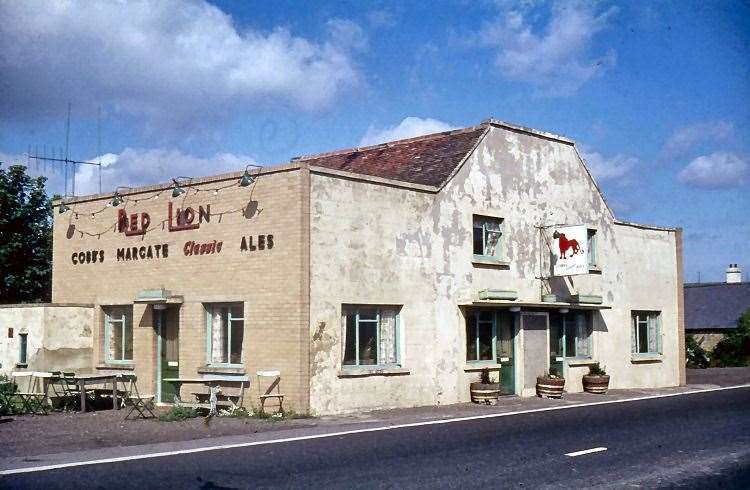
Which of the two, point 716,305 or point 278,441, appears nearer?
point 278,441

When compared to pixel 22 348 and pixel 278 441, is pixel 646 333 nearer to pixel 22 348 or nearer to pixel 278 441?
pixel 278 441

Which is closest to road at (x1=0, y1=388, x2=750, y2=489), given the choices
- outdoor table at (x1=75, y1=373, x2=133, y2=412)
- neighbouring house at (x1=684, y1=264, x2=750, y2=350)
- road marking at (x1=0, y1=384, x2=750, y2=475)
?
road marking at (x1=0, y1=384, x2=750, y2=475)

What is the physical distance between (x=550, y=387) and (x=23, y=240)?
61.4 feet

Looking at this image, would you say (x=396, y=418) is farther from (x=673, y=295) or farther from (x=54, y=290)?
(x=673, y=295)

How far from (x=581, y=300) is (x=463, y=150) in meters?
5.89

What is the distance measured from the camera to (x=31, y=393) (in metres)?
20.7

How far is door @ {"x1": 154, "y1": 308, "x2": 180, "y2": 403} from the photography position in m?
20.9

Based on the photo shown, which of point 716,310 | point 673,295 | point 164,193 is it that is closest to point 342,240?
point 164,193

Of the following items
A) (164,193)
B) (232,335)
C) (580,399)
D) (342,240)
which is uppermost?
(164,193)

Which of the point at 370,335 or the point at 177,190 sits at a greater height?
the point at 177,190

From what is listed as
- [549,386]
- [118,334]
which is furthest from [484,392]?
[118,334]

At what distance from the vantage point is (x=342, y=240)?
1939 cm

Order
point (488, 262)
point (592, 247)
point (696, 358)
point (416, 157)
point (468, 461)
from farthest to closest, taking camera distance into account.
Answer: point (696, 358)
point (592, 247)
point (416, 157)
point (488, 262)
point (468, 461)

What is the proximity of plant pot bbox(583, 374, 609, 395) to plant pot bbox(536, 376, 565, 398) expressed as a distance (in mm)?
2205
